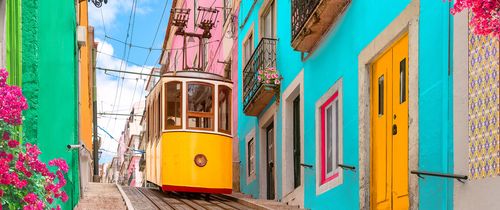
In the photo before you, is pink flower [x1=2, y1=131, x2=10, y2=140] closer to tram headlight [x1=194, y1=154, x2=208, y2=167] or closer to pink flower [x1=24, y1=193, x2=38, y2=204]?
pink flower [x1=24, y1=193, x2=38, y2=204]

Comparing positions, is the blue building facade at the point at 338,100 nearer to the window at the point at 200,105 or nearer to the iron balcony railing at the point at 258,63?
the iron balcony railing at the point at 258,63

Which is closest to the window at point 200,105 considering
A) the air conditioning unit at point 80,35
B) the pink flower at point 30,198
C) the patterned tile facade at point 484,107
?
the air conditioning unit at point 80,35

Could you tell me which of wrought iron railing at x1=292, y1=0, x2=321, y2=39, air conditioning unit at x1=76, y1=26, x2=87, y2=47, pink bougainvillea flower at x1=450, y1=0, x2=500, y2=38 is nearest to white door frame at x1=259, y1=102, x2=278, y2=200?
wrought iron railing at x1=292, y1=0, x2=321, y2=39

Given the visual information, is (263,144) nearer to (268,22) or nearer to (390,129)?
(268,22)

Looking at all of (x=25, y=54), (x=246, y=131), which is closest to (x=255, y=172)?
(x=246, y=131)

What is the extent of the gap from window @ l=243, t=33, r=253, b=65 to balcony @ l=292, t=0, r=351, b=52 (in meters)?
4.99

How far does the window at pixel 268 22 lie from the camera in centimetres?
1532

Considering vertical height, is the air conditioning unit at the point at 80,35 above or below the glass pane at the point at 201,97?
above

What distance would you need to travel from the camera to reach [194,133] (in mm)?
14633

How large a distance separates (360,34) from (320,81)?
6.80 feet

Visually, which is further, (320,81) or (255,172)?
(255,172)

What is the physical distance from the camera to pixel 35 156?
13.6ft

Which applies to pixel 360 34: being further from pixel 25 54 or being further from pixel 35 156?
pixel 35 156

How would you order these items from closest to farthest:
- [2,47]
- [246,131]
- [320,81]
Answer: [2,47] → [320,81] → [246,131]
